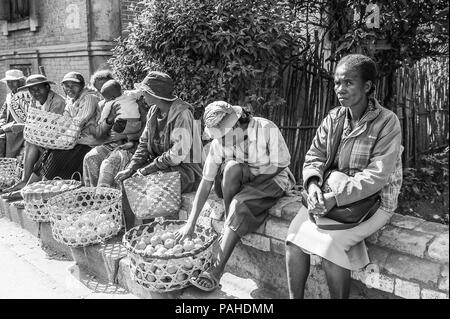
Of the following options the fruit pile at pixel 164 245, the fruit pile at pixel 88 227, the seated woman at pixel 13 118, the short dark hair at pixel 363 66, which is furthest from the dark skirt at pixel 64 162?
the short dark hair at pixel 363 66

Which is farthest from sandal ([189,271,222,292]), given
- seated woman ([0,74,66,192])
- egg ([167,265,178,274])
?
seated woman ([0,74,66,192])

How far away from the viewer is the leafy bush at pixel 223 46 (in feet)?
14.6

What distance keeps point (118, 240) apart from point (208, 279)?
1.30 metres

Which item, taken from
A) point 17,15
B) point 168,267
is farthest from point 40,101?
point 17,15

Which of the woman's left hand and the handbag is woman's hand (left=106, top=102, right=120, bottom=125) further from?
the handbag

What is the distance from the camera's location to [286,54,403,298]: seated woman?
8.05 feet

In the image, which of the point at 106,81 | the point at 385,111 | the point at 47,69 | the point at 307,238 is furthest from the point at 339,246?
the point at 47,69

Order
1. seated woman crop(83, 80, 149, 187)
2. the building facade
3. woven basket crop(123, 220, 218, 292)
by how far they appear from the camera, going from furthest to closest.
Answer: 1. the building facade
2. seated woman crop(83, 80, 149, 187)
3. woven basket crop(123, 220, 218, 292)

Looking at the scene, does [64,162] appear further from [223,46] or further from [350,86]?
[350,86]

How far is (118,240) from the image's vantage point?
154 inches

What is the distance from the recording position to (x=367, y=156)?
258 cm

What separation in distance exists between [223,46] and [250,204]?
82.0 inches

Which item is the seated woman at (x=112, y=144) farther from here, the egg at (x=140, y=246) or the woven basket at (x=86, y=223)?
the egg at (x=140, y=246)

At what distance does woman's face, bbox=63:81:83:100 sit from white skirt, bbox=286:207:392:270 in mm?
3591
